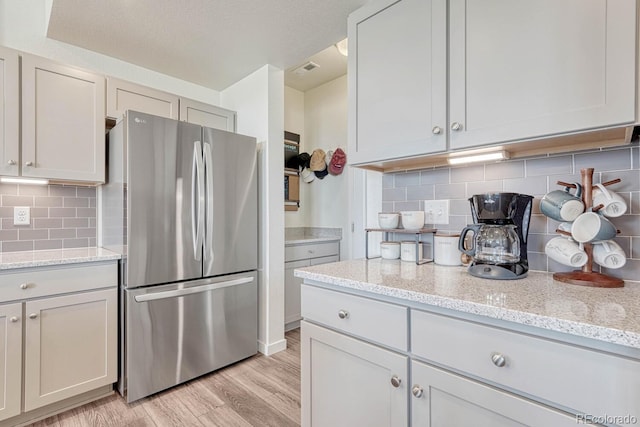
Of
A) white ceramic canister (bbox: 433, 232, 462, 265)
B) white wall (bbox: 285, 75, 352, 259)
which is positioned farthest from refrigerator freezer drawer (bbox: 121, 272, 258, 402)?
white ceramic canister (bbox: 433, 232, 462, 265)

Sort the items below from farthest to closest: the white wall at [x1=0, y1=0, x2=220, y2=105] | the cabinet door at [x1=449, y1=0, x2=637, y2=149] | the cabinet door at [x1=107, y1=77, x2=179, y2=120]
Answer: the cabinet door at [x1=107, y1=77, x2=179, y2=120]
the white wall at [x1=0, y1=0, x2=220, y2=105]
the cabinet door at [x1=449, y1=0, x2=637, y2=149]

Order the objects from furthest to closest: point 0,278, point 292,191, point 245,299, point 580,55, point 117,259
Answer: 1. point 292,191
2. point 245,299
3. point 117,259
4. point 0,278
5. point 580,55

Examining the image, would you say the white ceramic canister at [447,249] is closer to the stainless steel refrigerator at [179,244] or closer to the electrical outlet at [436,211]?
the electrical outlet at [436,211]

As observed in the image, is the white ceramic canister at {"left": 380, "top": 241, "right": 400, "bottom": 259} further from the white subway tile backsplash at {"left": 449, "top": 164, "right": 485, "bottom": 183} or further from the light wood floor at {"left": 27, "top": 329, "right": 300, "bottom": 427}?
the light wood floor at {"left": 27, "top": 329, "right": 300, "bottom": 427}

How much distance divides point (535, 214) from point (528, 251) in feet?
0.54

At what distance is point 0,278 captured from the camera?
1609 millimetres

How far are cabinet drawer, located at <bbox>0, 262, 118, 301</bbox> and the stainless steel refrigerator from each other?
106mm

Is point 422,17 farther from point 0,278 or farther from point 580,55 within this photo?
point 0,278

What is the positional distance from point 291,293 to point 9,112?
245 cm

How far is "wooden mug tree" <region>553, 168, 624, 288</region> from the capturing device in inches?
41.5

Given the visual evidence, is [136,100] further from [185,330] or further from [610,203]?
[610,203]

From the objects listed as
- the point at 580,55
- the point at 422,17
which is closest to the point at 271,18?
the point at 422,17

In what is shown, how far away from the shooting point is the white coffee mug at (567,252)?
113 cm

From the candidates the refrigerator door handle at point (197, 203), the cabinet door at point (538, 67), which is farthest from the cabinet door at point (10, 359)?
the cabinet door at point (538, 67)
